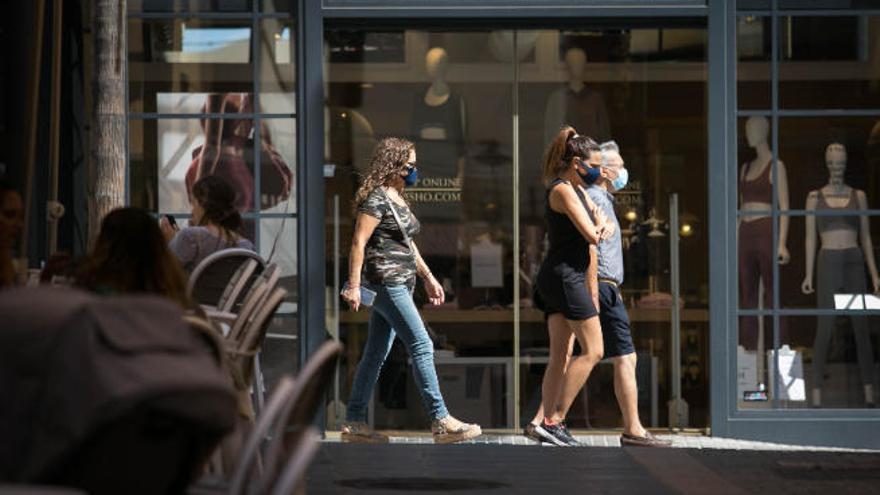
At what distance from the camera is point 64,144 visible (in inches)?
470

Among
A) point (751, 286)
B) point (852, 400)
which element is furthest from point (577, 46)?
point (852, 400)

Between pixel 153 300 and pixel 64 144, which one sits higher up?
pixel 64 144

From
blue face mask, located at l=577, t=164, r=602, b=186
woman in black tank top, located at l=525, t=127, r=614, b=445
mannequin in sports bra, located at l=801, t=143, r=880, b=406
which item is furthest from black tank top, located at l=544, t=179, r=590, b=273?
mannequin in sports bra, located at l=801, t=143, r=880, b=406

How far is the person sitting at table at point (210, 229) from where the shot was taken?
30.2 feet

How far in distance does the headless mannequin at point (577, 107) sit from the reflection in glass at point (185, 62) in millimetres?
1931

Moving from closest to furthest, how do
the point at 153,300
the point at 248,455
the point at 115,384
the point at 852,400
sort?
the point at 115,384
the point at 153,300
the point at 248,455
the point at 852,400

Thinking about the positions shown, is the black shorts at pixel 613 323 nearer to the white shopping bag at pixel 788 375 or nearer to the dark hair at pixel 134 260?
the white shopping bag at pixel 788 375

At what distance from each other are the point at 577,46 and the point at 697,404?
Answer: 7.81ft

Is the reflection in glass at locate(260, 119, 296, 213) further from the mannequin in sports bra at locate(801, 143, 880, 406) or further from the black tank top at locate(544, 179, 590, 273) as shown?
the mannequin in sports bra at locate(801, 143, 880, 406)

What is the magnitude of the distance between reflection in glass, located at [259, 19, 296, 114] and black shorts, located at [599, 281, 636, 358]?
237cm

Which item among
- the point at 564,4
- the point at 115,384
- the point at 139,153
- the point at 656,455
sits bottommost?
the point at 656,455

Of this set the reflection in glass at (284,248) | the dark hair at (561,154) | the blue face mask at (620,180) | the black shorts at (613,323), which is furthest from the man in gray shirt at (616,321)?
the reflection in glass at (284,248)

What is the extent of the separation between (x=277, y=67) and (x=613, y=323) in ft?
8.96

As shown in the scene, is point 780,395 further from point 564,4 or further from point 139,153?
point 139,153
